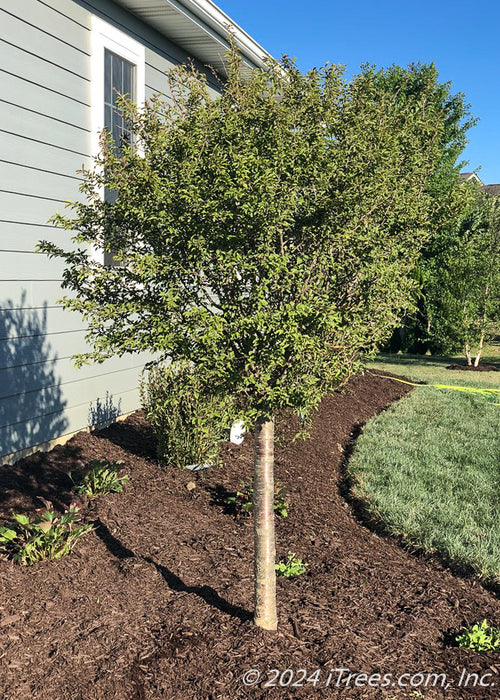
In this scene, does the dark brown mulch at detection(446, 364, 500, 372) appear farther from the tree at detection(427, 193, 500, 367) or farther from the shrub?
the shrub

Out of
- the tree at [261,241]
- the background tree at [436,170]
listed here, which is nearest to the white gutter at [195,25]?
the tree at [261,241]

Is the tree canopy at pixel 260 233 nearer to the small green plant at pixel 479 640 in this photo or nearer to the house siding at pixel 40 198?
the small green plant at pixel 479 640

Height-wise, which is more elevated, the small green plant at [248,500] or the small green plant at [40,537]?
the small green plant at [40,537]

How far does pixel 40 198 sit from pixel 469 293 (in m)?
12.2

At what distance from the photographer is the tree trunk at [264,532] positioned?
3312mm

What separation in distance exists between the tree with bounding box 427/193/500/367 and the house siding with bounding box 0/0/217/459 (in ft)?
36.0

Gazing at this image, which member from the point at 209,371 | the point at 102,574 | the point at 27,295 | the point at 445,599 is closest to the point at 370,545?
the point at 445,599

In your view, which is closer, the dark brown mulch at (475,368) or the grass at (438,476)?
the grass at (438,476)

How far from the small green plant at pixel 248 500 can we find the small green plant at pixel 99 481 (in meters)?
0.87

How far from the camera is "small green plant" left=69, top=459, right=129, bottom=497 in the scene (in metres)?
4.87

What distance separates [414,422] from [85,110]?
560 cm

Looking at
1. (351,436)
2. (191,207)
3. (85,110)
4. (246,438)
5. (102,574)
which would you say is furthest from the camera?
(351,436)

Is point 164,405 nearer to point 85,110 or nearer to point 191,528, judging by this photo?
point 191,528

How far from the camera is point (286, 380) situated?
3.10 m
